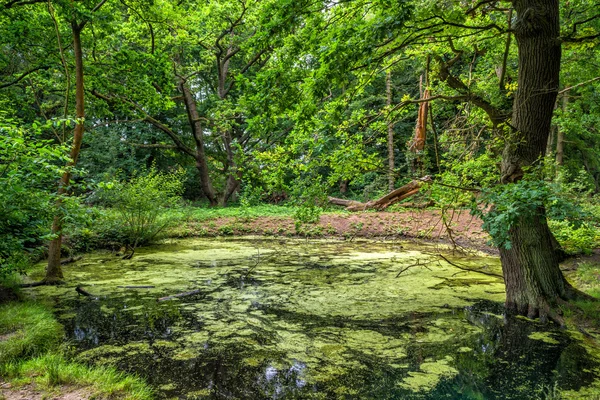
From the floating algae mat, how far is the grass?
18 centimetres

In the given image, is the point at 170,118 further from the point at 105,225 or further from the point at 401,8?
the point at 401,8

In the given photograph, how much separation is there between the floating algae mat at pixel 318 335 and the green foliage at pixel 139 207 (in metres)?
1.78

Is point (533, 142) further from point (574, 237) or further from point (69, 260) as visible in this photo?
point (69, 260)

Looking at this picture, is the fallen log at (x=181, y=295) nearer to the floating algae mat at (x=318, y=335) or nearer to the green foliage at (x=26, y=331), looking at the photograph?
the floating algae mat at (x=318, y=335)

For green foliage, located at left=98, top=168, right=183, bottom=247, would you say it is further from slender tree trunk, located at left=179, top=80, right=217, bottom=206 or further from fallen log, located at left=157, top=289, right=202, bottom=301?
slender tree trunk, located at left=179, top=80, right=217, bottom=206

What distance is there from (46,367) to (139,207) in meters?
5.48

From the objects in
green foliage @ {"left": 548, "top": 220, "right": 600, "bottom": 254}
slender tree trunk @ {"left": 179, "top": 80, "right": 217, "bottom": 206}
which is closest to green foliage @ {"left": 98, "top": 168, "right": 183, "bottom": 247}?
slender tree trunk @ {"left": 179, "top": 80, "right": 217, "bottom": 206}

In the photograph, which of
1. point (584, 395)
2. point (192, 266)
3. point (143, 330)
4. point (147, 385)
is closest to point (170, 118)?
point (192, 266)

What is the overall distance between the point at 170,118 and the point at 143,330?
16.0 metres

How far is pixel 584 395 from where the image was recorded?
2.41 m

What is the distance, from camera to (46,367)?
2.60 metres

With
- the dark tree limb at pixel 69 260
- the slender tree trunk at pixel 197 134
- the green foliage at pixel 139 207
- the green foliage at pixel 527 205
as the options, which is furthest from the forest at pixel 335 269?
the slender tree trunk at pixel 197 134

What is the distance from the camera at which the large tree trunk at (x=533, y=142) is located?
11.5 ft

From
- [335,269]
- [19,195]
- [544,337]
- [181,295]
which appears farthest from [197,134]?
[544,337]
